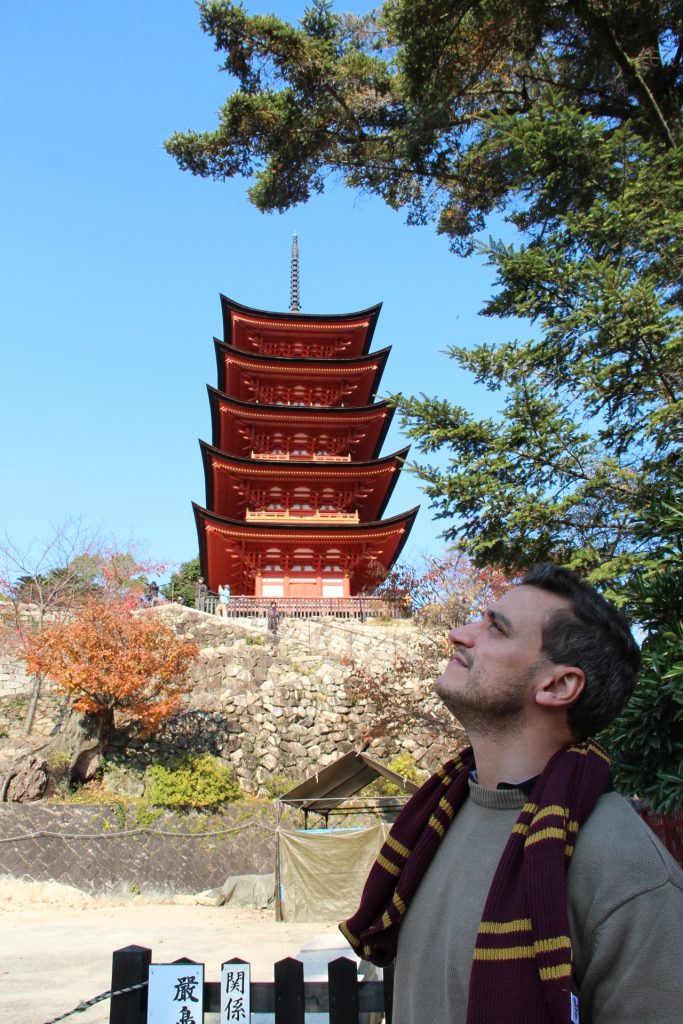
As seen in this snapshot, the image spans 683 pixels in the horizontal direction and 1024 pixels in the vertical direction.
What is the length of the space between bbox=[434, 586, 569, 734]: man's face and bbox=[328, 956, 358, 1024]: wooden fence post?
47.8 inches

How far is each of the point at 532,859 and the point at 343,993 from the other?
142 cm

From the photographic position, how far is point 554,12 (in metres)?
7.19

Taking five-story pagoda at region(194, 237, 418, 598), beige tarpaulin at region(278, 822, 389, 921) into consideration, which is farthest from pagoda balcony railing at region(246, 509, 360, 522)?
beige tarpaulin at region(278, 822, 389, 921)

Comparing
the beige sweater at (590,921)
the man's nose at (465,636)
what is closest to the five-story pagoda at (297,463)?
the man's nose at (465,636)

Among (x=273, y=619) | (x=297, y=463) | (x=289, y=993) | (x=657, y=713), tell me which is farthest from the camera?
(x=297, y=463)

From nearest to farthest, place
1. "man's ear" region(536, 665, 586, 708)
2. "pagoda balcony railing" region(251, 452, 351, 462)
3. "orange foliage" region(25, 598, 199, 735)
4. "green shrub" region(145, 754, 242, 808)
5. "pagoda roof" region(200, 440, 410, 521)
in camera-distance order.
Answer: "man's ear" region(536, 665, 586, 708) → "green shrub" region(145, 754, 242, 808) → "orange foliage" region(25, 598, 199, 735) → "pagoda roof" region(200, 440, 410, 521) → "pagoda balcony railing" region(251, 452, 351, 462)

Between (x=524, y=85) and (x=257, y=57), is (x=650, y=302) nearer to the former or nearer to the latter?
(x=524, y=85)

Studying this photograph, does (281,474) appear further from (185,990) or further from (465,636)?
(465,636)

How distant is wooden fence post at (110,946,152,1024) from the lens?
231 cm

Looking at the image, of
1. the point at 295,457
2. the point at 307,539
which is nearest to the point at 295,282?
the point at 295,457

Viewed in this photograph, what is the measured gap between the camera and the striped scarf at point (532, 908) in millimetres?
1148

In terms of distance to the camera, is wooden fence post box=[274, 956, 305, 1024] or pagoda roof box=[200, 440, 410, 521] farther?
pagoda roof box=[200, 440, 410, 521]

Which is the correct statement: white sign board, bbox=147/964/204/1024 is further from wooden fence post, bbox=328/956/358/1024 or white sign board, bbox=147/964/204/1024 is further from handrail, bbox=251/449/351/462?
handrail, bbox=251/449/351/462

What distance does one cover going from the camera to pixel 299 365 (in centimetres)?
2761
